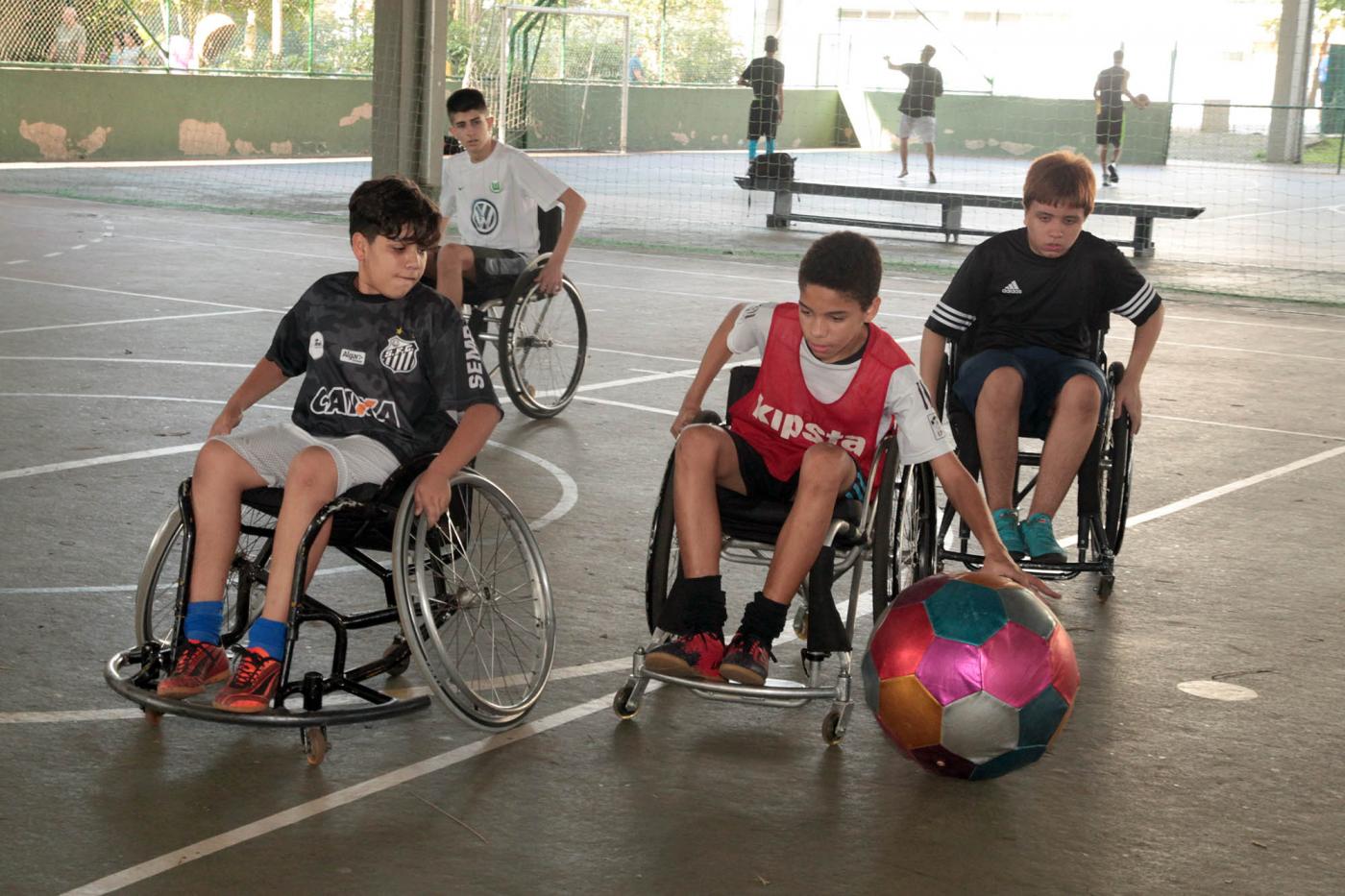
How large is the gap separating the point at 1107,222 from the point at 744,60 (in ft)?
55.4

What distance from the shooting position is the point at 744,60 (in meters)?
34.6

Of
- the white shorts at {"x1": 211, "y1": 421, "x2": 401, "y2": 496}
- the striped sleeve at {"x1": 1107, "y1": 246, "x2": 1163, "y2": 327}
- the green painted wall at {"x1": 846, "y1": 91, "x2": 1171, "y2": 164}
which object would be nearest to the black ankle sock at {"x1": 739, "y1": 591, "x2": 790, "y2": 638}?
the white shorts at {"x1": 211, "y1": 421, "x2": 401, "y2": 496}

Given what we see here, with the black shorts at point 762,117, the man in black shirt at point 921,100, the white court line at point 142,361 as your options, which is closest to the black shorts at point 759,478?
the white court line at point 142,361

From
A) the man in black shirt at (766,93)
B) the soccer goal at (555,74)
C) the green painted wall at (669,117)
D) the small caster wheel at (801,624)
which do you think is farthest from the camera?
the green painted wall at (669,117)

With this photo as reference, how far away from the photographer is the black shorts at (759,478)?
3889 mm

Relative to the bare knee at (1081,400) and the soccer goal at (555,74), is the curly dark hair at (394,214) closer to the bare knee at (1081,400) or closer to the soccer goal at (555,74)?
the bare knee at (1081,400)

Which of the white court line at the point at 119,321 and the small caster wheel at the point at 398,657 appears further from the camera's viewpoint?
the white court line at the point at 119,321

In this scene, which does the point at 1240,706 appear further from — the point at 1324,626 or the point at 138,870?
the point at 138,870

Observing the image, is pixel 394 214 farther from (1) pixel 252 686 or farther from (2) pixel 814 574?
(2) pixel 814 574

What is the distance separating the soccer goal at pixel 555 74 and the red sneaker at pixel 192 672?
2121cm

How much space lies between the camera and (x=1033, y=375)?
4.91 m

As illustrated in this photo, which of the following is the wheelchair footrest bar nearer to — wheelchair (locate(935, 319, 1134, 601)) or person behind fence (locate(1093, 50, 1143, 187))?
wheelchair (locate(935, 319, 1134, 601))

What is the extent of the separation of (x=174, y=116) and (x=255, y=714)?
21.7 m

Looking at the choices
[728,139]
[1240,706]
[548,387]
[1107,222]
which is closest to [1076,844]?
[1240,706]
